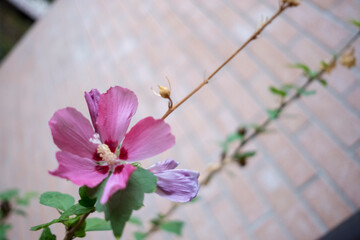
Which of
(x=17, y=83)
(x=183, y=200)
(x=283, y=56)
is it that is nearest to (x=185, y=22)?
(x=283, y=56)

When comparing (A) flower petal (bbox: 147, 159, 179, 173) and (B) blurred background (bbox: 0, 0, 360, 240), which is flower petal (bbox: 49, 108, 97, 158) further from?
(B) blurred background (bbox: 0, 0, 360, 240)

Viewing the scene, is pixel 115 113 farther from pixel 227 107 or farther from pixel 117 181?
pixel 227 107

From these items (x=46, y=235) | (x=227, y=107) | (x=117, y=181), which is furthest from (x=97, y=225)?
(x=227, y=107)

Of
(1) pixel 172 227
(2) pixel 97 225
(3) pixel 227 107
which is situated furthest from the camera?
(3) pixel 227 107

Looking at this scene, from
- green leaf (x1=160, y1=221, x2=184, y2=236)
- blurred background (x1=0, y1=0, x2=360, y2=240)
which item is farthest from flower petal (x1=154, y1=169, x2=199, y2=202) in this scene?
blurred background (x1=0, y1=0, x2=360, y2=240)

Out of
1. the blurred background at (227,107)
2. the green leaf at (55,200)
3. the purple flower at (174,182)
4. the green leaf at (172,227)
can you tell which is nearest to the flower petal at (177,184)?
the purple flower at (174,182)

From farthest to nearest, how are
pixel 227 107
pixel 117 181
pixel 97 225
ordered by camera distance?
pixel 227 107, pixel 97 225, pixel 117 181

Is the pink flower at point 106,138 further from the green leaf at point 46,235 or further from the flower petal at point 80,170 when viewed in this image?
the green leaf at point 46,235
